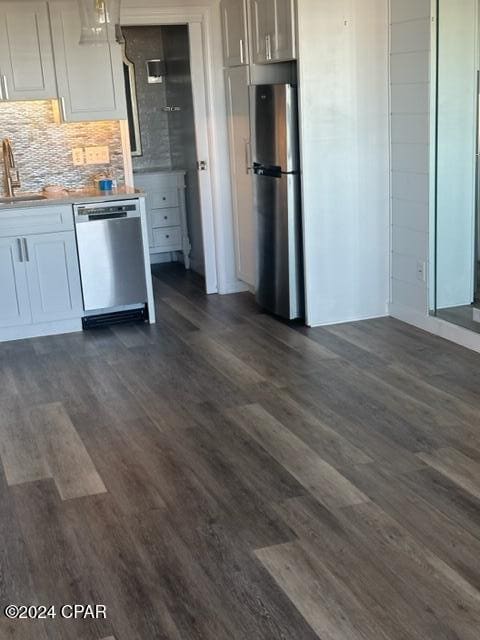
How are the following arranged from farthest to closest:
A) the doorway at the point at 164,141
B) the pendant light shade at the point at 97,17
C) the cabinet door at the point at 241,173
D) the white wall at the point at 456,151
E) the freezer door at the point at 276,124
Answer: the doorway at the point at 164,141
the cabinet door at the point at 241,173
the freezer door at the point at 276,124
the white wall at the point at 456,151
the pendant light shade at the point at 97,17

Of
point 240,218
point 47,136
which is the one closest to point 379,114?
point 240,218

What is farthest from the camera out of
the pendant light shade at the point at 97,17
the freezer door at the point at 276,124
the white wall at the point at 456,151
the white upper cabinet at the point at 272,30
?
Result: the freezer door at the point at 276,124

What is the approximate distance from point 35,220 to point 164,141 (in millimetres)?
2896

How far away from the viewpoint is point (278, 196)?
5734 mm

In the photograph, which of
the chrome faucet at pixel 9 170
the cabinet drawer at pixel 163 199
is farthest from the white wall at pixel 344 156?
the cabinet drawer at pixel 163 199

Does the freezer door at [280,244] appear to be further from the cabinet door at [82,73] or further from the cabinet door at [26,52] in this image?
the cabinet door at [26,52]

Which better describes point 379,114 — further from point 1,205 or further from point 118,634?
point 118,634

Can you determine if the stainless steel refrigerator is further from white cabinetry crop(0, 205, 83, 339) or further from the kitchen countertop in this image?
A: white cabinetry crop(0, 205, 83, 339)

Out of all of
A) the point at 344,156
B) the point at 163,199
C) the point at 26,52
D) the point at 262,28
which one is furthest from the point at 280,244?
the point at 163,199

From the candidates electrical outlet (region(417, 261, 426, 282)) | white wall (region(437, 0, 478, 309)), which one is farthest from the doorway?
white wall (region(437, 0, 478, 309))

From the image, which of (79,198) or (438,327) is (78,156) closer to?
(79,198)

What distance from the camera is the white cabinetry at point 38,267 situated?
18.7 feet

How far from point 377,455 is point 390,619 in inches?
48.1

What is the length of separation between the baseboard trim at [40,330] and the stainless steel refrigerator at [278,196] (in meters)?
1.44
